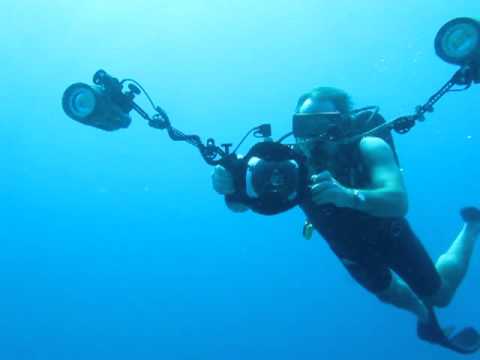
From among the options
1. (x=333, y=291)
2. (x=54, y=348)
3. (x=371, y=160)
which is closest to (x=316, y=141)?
(x=371, y=160)

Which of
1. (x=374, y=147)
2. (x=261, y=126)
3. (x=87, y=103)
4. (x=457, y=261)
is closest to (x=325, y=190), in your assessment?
(x=261, y=126)

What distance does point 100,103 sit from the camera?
11.7ft

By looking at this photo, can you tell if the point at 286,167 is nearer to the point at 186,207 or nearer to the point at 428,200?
the point at 428,200

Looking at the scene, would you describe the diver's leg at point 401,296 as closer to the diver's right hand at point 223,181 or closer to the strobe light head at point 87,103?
the diver's right hand at point 223,181

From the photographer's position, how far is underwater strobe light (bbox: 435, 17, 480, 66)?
3539 mm

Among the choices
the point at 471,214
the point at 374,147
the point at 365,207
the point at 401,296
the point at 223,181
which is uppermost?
the point at 471,214

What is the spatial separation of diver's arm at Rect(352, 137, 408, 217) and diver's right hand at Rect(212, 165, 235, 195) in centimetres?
74

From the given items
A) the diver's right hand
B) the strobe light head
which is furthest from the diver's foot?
the strobe light head

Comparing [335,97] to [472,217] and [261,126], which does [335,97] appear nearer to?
[261,126]

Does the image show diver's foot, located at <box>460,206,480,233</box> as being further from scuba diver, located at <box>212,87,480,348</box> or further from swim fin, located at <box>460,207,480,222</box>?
scuba diver, located at <box>212,87,480,348</box>

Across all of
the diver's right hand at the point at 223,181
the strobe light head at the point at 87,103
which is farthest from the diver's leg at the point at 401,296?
the strobe light head at the point at 87,103

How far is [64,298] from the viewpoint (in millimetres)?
52281

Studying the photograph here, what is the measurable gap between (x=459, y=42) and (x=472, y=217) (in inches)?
110

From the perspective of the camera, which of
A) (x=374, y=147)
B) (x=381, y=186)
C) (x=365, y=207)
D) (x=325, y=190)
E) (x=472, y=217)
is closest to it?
(x=325, y=190)
